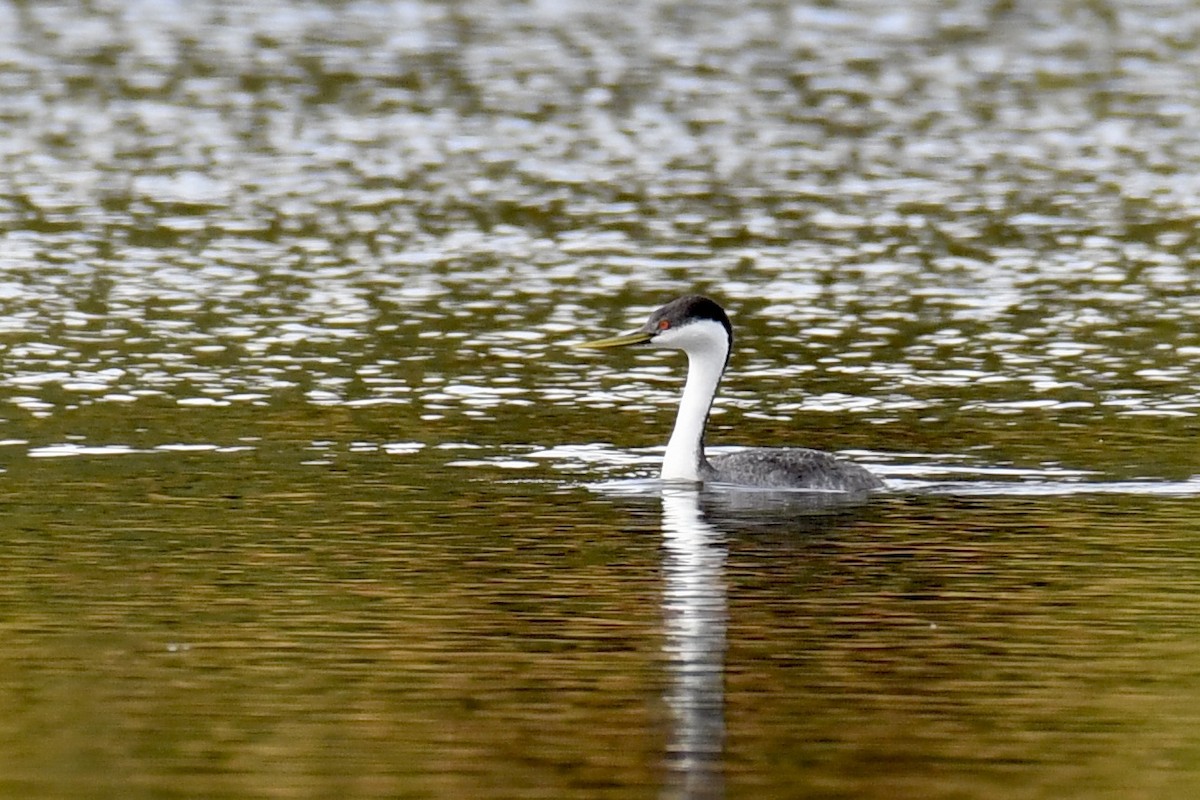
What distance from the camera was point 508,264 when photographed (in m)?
29.3

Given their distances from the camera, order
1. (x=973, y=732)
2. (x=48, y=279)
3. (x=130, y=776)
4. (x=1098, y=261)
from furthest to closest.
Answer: (x=1098, y=261) → (x=48, y=279) → (x=973, y=732) → (x=130, y=776)

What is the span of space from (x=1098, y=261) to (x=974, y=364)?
617cm

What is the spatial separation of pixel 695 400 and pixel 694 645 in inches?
222

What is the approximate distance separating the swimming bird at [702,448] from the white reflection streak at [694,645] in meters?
0.54

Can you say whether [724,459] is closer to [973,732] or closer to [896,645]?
[896,645]

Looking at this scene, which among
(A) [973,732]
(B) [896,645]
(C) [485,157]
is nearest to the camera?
(A) [973,732]

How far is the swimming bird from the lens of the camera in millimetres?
18484

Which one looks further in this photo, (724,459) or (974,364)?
(974,364)

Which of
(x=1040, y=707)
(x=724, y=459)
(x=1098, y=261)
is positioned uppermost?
(x=1040, y=707)

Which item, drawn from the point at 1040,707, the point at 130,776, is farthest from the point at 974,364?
the point at 130,776

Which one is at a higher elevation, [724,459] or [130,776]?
[130,776]

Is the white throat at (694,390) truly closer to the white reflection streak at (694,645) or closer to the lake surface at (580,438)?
the lake surface at (580,438)

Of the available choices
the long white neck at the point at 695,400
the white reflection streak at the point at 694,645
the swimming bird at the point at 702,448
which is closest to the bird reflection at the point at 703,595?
the white reflection streak at the point at 694,645

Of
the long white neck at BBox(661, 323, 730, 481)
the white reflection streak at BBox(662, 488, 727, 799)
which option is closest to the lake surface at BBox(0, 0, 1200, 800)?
the white reflection streak at BBox(662, 488, 727, 799)
